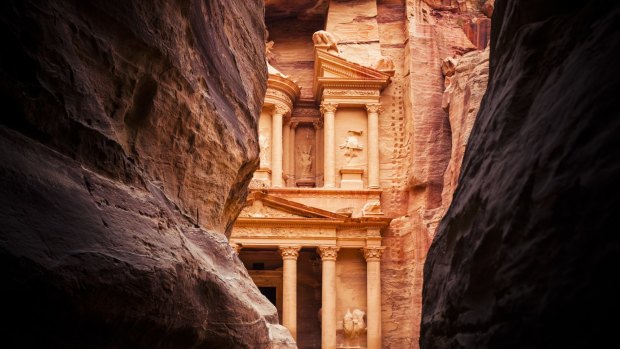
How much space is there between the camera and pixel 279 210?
24547 mm

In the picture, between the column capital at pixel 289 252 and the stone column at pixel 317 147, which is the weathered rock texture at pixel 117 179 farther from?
the stone column at pixel 317 147

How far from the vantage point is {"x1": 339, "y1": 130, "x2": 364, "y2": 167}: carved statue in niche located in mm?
27141

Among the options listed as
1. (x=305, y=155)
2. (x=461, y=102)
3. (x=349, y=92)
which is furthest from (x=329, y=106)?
(x=461, y=102)

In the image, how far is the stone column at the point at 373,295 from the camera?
79.0 ft

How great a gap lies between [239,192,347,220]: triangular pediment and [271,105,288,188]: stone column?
88.9 inches

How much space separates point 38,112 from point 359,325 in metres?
22.2

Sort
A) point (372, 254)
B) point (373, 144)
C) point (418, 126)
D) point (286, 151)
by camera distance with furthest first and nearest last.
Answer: point (286, 151)
point (373, 144)
point (418, 126)
point (372, 254)

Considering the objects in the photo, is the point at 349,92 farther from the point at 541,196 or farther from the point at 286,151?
the point at 541,196

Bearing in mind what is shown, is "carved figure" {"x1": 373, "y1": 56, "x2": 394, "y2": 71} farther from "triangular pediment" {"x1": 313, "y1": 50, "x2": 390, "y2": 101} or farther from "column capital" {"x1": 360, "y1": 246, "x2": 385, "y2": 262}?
"column capital" {"x1": 360, "y1": 246, "x2": 385, "y2": 262}

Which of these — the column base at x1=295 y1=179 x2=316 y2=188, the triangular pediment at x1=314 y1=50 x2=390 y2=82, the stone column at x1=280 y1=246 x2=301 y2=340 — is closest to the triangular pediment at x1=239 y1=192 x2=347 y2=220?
the stone column at x1=280 y1=246 x2=301 y2=340

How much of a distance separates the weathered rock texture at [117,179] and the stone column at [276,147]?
70.0 ft

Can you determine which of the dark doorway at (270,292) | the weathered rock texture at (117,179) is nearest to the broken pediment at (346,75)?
the dark doorway at (270,292)

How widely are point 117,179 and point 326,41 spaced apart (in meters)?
24.2

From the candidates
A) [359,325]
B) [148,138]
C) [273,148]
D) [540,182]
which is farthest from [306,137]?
[540,182]
